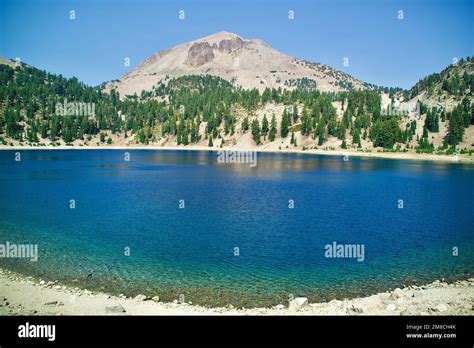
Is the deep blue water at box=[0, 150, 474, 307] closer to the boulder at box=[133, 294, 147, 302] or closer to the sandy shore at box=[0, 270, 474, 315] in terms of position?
the boulder at box=[133, 294, 147, 302]

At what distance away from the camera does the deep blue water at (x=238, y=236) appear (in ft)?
92.8

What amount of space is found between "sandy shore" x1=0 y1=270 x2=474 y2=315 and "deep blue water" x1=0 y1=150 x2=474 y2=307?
1.80 metres

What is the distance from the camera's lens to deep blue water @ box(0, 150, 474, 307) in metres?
28.3

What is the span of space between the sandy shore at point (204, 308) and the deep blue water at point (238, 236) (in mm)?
1802

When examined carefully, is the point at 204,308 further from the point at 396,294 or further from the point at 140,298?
the point at 396,294

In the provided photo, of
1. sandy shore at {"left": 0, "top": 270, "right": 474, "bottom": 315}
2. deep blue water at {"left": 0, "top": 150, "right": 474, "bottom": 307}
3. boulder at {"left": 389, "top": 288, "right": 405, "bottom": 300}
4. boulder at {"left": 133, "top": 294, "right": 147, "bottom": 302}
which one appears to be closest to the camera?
sandy shore at {"left": 0, "top": 270, "right": 474, "bottom": 315}

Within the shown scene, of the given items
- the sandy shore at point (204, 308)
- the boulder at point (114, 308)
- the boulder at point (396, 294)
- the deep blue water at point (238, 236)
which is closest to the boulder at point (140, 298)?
the sandy shore at point (204, 308)

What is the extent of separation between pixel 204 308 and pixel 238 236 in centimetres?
1699

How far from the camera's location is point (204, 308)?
23.5m
